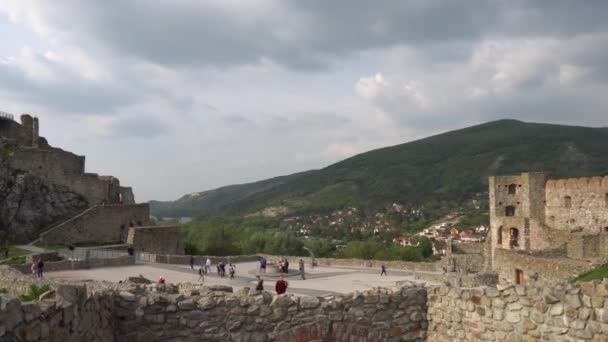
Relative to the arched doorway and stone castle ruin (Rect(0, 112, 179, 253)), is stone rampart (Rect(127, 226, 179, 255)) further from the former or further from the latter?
the arched doorway

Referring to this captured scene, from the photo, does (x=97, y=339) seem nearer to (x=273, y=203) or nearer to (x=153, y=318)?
(x=153, y=318)

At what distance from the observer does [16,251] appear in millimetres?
27594

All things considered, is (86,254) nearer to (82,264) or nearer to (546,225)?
(82,264)

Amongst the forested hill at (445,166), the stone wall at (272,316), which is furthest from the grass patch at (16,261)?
the forested hill at (445,166)

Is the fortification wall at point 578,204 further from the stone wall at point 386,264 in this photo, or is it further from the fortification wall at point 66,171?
the fortification wall at point 66,171

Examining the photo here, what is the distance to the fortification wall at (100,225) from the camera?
33.7m

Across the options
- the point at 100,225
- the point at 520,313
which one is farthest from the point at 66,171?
the point at 520,313

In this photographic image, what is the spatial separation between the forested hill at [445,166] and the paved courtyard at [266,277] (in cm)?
9921

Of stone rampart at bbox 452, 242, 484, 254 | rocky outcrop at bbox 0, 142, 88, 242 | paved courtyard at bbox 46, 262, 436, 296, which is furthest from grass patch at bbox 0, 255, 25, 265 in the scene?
stone rampart at bbox 452, 242, 484, 254

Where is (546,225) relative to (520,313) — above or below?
above

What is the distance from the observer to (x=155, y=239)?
35.0 meters

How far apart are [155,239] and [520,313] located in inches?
1269

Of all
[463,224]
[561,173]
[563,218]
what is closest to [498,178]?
[563,218]

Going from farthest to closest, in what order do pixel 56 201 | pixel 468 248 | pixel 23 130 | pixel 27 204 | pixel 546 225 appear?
pixel 468 248
pixel 23 130
pixel 56 201
pixel 27 204
pixel 546 225
